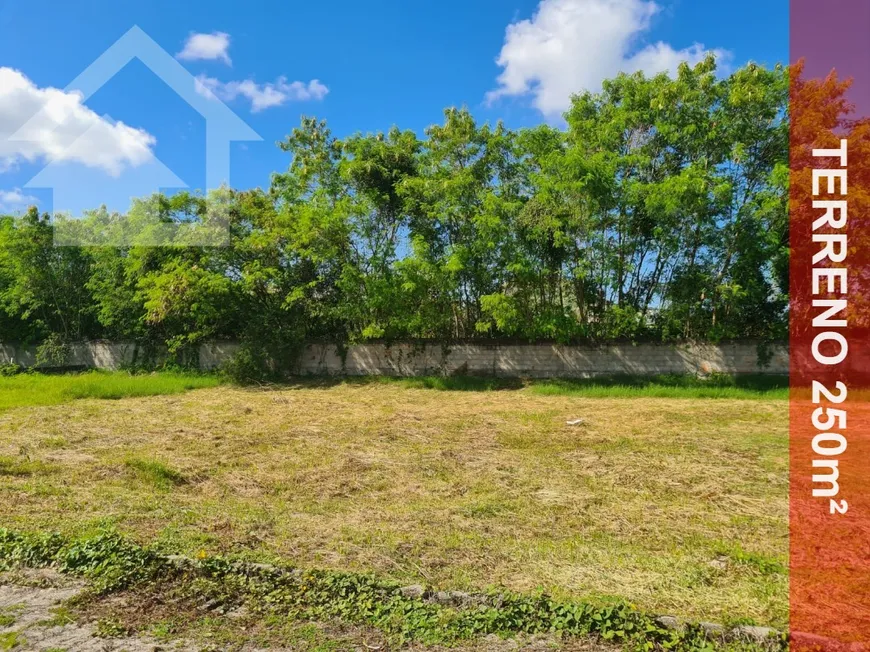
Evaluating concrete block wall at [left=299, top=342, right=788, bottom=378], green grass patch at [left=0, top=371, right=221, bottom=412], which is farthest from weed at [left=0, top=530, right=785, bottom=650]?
concrete block wall at [left=299, top=342, right=788, bottom=378]

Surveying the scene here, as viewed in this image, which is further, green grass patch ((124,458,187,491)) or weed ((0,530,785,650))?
green grass patch ((124,458,187,491))

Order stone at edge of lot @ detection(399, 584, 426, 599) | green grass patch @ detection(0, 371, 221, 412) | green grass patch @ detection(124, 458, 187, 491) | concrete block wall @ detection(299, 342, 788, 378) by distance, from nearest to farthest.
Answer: stone at edge of lot @ detection(399, 584, 426, 599) < green grass patch @ detection(124, 458, 187, 491) < green grass patch @ detection(0, 371, 221, 412) < concrete block wall @ detection(299, 342, 788, 378)

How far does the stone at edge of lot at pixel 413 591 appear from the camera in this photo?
2.46 m

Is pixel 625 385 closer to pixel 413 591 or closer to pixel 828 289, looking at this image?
pixel 828 289

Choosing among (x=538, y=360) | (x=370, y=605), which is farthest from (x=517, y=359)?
(x=370, y=605)

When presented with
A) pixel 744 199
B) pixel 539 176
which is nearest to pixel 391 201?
pixel 539 176

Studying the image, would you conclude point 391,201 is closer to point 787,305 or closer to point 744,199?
point 744,199

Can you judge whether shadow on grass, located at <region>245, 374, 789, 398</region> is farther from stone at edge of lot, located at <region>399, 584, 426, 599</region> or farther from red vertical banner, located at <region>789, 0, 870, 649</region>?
stone at edge of lot, located at <region>399, 584, 426, 599</region>

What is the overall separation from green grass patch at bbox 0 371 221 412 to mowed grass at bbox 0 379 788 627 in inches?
50.3

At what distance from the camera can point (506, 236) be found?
36.6 ft

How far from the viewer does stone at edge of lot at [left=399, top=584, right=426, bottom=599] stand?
246 centimetres

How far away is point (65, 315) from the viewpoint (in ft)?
51.6

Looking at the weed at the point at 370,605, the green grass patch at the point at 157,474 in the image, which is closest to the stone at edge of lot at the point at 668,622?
the weed at the point at 370,605

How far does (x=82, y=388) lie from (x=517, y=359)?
8.97 m
